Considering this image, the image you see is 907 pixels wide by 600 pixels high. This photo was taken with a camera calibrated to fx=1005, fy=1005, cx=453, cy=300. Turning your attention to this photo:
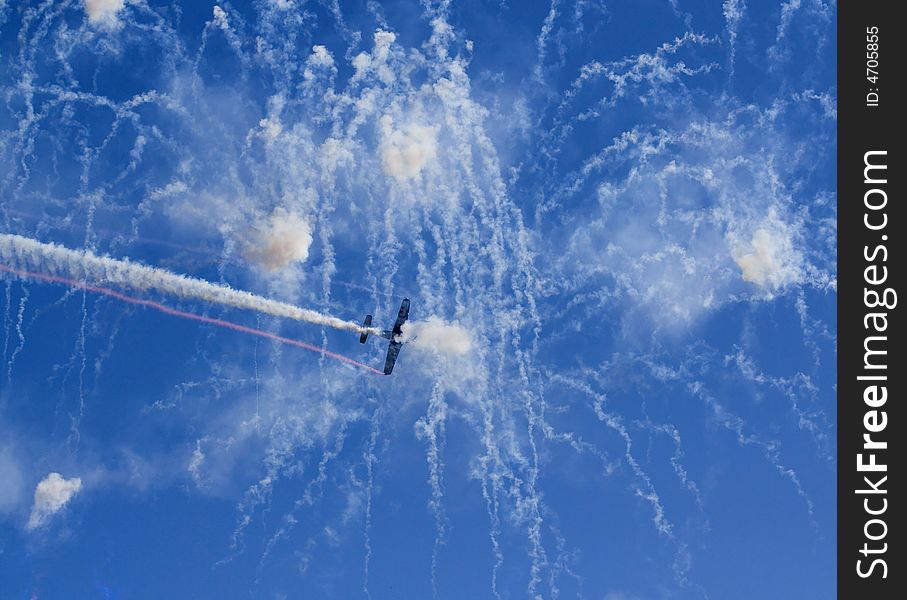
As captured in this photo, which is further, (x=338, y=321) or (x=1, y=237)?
(x=338, y=321)

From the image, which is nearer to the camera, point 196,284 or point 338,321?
point 196,284

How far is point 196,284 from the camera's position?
73438 millimetres

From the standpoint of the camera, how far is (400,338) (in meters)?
87.0
